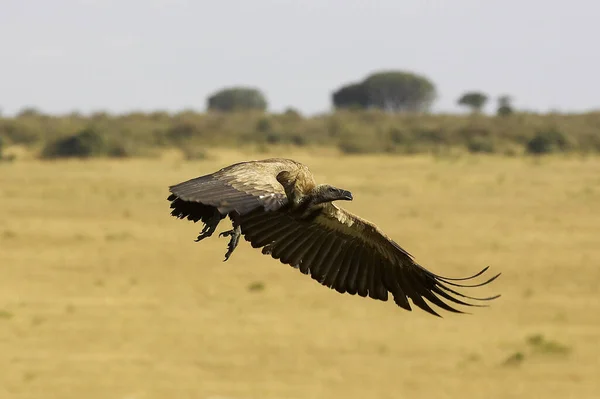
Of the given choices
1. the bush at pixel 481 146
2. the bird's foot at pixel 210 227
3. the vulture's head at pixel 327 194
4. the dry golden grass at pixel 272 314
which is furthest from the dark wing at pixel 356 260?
the bush at pixel 481 146

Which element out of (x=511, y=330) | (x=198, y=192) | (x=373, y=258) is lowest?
(x=511, y=330)

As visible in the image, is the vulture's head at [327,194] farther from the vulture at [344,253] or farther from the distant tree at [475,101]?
the distant tree at [475,101]

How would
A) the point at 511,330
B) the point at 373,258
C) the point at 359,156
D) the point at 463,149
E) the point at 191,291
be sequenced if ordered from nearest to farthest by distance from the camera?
the point at 373,258, the point at 511,330, the point at 191,291, the point at 359,156, the point at 463,149

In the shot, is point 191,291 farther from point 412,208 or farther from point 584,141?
point 584,141

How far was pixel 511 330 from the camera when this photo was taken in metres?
24.0

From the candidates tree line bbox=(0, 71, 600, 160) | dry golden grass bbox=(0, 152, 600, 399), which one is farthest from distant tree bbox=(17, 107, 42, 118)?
dry golden grass bbox=(0, 152, 600, 399)

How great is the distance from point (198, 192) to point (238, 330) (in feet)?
56.2

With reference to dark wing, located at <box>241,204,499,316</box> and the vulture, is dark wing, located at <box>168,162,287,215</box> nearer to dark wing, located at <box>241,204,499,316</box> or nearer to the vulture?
the vulture

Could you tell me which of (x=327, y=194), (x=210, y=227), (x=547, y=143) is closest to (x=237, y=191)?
(x=210, y=227)

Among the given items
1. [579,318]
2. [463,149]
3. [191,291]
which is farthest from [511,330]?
[463,149]

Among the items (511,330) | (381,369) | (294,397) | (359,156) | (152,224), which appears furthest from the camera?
(359,156)

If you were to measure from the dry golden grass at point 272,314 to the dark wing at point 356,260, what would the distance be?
10.1m

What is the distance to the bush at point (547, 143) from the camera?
62.0 m

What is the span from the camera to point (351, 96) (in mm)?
100000
